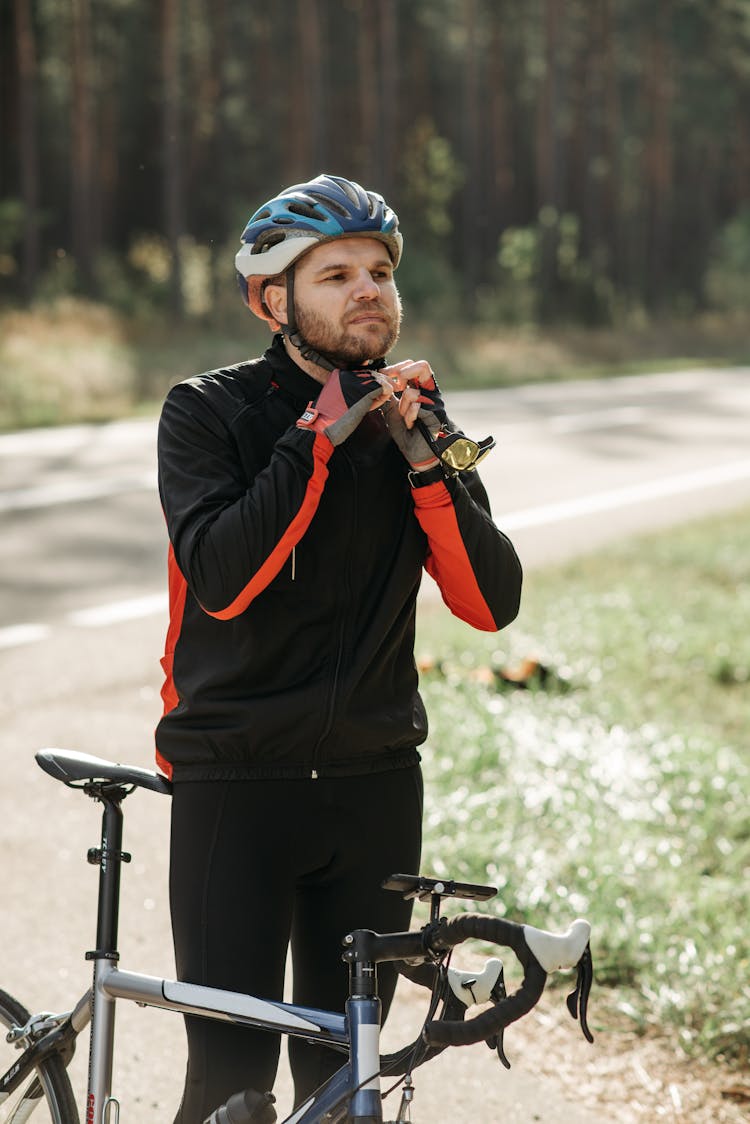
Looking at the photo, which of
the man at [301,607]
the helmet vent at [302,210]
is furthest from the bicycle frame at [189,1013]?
the helmet vent at [302,210]

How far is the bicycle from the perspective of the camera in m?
1.93

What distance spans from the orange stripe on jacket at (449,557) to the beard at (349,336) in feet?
0.95

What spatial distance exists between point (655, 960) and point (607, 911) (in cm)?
31

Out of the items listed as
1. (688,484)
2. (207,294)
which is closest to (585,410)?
(688,484)

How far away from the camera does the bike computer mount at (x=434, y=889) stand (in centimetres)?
213

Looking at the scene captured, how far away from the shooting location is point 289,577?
8.63ft

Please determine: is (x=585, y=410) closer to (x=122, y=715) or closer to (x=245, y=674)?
(x=122, y=715)

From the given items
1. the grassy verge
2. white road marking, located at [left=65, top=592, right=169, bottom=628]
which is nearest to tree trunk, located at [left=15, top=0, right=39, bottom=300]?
the grassy verge

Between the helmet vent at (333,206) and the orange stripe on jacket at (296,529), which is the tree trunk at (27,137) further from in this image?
the orange stripe on jacket at (296,529)

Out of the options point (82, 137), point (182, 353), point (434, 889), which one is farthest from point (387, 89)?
point (434, 889)

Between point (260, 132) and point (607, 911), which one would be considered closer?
point (607, 911)

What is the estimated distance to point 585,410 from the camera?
2197cm

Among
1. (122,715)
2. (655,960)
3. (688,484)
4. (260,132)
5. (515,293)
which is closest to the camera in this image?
(655,960)

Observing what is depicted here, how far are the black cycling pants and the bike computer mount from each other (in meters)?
0.50
